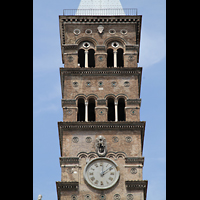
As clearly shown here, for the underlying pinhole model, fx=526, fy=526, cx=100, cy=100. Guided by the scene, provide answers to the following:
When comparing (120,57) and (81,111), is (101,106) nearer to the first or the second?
(81,111)

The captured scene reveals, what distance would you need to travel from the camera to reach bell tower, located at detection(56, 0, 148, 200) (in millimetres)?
37094

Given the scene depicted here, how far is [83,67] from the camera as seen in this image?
42531 millimetres

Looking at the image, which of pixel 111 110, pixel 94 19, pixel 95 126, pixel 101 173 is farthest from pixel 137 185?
pixel 94 19

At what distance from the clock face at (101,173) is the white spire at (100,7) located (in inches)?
610

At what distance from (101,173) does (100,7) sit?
17.6m

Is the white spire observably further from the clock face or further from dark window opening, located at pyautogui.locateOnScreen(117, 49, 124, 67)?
the clock face

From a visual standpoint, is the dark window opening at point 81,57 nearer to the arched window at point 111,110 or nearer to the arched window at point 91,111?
the arched window at point 91,111

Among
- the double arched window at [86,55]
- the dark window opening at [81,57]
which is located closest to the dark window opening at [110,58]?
the double arched window at [86,55]

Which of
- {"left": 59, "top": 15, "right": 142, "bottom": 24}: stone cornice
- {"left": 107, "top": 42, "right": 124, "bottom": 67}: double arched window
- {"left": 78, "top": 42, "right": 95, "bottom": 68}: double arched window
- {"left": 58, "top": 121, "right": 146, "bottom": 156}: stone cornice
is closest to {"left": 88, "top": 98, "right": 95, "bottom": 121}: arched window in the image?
{"left": 58, "top": 121, "right": 146, "bottom": 156}: stone cornice

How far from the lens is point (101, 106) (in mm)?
40469

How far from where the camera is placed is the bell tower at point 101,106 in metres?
37.1

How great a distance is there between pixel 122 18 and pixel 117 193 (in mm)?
15887
